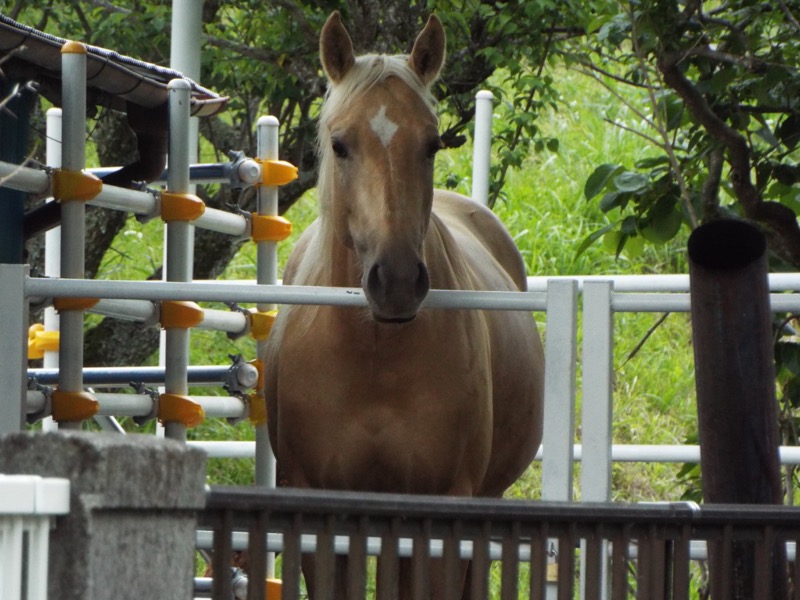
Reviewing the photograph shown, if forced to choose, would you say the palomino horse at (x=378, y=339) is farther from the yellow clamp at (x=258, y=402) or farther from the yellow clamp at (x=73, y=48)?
the yellow clamp at (x=258, y=402)

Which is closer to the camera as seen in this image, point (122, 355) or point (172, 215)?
point (172, 215)

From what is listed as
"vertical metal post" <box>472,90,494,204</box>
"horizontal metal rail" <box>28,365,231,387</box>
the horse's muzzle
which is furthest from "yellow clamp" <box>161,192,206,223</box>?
"vertical metal post" <box>472,90,494,204</box>

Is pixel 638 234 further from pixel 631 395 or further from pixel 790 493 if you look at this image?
Answer: pixel 631 395

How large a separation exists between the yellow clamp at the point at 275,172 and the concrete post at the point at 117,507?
10.8ft

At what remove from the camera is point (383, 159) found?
3.57m

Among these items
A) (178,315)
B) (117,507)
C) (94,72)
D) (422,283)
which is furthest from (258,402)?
(117,507)

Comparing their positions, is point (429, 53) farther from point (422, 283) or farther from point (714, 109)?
point (714, 109)

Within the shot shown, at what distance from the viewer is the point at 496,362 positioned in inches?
182

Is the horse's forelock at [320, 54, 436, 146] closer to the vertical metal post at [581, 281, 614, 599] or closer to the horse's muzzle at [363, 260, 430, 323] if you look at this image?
the horse's muzzle at [363, 260, 430, 323]

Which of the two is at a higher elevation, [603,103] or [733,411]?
[603,103]

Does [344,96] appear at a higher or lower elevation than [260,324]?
higher

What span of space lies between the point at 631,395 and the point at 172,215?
7766 mm

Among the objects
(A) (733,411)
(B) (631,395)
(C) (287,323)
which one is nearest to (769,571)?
(A) (733,411)

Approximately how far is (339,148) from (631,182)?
3.92 ft
